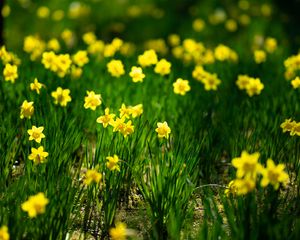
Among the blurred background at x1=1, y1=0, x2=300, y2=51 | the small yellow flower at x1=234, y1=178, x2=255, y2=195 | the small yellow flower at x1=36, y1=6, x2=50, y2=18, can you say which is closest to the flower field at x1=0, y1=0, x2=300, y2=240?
the small yellow flower at x1=234, y1=178, x2=255, y2=195

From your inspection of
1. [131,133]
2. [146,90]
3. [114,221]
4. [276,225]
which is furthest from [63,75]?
[276,225]

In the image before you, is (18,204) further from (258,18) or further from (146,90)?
(258,18)

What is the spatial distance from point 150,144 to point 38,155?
2.49ft

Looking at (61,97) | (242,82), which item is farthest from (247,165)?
(242,82)

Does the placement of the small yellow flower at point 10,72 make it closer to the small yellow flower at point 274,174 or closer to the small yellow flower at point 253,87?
the small yellow flower at point 253,87

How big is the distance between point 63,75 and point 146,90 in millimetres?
603

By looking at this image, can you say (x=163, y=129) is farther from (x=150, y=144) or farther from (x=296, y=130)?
(x=296, y=130)

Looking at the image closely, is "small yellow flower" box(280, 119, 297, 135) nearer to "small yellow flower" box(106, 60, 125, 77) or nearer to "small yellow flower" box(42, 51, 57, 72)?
"small yellow flower" box(106, 60, 125, 77)

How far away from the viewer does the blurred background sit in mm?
5828

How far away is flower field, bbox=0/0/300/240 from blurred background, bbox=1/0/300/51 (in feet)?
0.86

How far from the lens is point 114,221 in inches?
97.1

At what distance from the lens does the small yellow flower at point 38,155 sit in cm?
237

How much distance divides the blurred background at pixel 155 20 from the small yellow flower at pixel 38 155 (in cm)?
347

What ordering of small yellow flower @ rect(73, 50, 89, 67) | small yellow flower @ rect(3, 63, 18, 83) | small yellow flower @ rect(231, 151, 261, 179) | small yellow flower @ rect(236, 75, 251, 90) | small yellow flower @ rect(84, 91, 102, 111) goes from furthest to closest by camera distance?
small yellow flower @ rect(73, 50, 89, 67), small yellow flower @ rect(236, 75, 251, 90), small yellow flower @ rect(3, 63, 18, 83), small yellow flower @ rect(84, 91, 102, 111), small yellow flower @ rect(231, 151, 261, 179)
